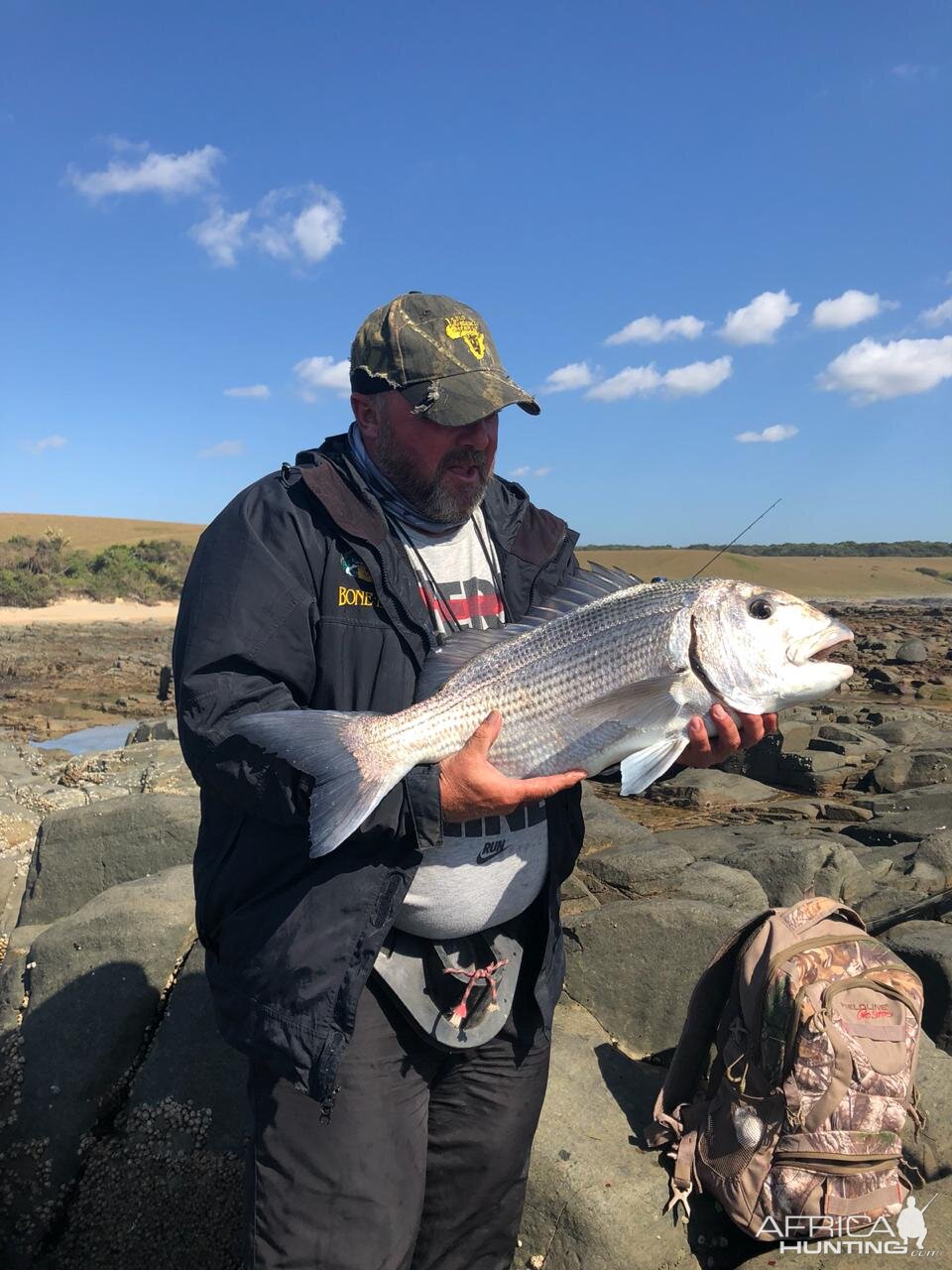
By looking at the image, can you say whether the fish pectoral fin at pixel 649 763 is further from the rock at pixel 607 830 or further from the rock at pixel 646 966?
the rock at pixel 607 830

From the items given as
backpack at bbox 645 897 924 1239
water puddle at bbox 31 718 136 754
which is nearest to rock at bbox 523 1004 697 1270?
backpack at bbox 645 897 924 1239

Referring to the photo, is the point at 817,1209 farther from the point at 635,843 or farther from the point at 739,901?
the point at 635,843

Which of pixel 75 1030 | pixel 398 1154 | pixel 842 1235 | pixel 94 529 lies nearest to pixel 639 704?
pixel 398 1154

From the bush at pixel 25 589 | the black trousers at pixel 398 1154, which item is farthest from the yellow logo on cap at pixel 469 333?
the bush at pixel 25 589

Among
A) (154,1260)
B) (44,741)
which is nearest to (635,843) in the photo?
(154,1260)

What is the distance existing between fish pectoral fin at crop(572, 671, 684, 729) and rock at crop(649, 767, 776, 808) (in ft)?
27.4

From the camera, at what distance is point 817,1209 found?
3.57 m

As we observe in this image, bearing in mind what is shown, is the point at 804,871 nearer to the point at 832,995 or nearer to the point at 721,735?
the point at 832,995

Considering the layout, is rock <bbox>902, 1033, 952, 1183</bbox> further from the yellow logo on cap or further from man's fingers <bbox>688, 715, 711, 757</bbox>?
the yellow logo on cap

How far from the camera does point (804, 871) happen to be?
6902 mm

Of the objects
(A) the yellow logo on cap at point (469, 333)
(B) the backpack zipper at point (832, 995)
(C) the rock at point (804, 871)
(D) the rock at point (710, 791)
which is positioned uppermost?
(A) the yellow logo on cap at point (469, 333)

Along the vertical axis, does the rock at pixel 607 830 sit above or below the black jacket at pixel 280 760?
below

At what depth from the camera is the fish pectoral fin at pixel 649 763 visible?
3.13 meters

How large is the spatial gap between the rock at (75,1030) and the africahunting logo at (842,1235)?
3.18 m
